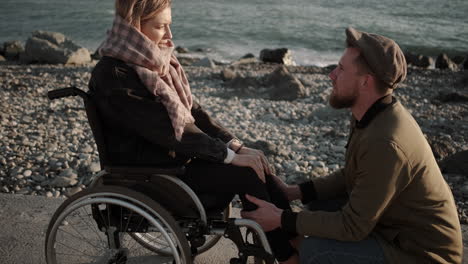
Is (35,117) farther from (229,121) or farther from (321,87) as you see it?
(321,87)

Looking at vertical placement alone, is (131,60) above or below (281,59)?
above

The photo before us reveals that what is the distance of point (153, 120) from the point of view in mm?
2111

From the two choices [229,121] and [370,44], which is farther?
[229,121]

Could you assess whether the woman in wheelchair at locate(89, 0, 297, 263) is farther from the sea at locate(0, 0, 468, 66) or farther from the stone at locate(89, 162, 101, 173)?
the sea at locate(0, 0, 468, 66)

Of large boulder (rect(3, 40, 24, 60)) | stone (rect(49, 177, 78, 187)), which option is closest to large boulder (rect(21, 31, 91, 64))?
large boulder (rect(3, 40, 24, 60))

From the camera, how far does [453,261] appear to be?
1990 millimetres

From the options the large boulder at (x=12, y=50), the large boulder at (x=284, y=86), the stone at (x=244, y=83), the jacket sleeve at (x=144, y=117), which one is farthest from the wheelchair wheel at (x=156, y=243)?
the large boulder at (x=12, y=50)

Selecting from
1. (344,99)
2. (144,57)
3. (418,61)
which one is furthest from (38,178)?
(418,61)

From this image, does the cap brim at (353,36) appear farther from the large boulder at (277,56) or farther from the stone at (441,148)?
the large boulder at (277,56)

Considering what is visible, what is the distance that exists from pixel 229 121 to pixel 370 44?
459cm

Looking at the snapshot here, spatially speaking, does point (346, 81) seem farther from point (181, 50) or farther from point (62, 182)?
point (181, 50)

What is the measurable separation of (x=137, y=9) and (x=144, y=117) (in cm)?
51

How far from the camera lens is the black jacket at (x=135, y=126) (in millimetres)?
2068

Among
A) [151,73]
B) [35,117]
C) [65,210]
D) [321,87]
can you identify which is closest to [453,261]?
[151,73]
